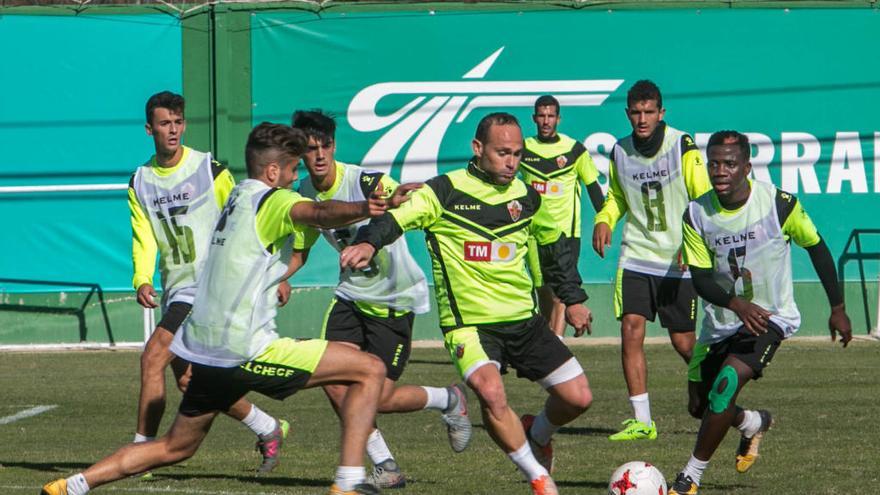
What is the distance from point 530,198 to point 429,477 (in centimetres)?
182

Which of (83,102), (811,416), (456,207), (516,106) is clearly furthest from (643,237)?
(83,102)

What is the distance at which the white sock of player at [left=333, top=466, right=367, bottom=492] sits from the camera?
7.20 m

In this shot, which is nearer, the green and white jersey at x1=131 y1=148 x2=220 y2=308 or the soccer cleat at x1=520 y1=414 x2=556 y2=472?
the soccer cleat at x1=520 y1=414 x2=556 y2=472

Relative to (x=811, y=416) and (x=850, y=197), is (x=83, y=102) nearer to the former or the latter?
(x=850, y=197)

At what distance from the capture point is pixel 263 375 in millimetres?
7238

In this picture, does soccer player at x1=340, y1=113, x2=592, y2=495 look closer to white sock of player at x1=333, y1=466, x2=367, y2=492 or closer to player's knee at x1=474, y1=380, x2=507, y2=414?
player's knee at x1=474, y1=380, x2=507, y2=414

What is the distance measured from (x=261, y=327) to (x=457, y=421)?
95.3 inches

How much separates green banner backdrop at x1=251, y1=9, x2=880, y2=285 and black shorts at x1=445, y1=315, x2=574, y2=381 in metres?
10.4

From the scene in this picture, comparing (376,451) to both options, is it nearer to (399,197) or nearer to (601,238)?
(399,197)

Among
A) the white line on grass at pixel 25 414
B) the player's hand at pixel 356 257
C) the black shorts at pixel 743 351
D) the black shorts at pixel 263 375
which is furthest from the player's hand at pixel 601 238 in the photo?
the white line on grass at pixel 25 414

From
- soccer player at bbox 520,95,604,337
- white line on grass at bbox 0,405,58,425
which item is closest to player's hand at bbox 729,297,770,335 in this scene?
white line on grass at bbox 0,405,58,425

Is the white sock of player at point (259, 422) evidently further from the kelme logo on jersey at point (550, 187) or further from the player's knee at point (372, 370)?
the kelme logo on jersey at point (550, 187)

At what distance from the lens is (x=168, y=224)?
988 cm

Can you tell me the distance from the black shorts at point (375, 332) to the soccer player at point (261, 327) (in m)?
2.02
